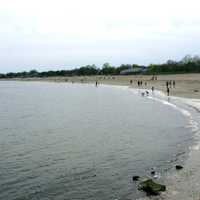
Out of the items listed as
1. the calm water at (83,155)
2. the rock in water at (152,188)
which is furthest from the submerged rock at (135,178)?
the rock in water at (152,188)

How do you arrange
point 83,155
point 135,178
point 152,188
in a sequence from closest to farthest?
point 152,188 → point 135,178 → point 83,155

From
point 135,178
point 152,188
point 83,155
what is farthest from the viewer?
point 83,155

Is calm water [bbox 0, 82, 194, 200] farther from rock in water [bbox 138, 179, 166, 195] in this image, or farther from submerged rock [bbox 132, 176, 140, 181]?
rock in water [bbox 138, 179, 166, 195]

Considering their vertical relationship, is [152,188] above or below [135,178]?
above

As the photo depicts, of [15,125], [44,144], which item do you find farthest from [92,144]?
[15,125]

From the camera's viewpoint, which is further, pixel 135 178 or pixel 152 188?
pixel 135 178

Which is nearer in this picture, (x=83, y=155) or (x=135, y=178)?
(x=135, y=178)

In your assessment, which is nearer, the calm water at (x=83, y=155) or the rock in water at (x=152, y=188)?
the rock in water at (x=152, y=188)

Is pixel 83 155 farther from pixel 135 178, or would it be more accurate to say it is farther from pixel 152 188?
pixel 152 188

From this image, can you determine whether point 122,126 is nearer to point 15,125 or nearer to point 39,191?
point 15,125

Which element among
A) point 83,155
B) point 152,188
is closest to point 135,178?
point 152,188

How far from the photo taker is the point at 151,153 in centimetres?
2061

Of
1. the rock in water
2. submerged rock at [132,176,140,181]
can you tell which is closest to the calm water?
submerged rock at [132,176,140,181]

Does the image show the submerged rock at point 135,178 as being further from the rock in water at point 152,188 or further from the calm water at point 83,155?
the rock in water at point 152,188
